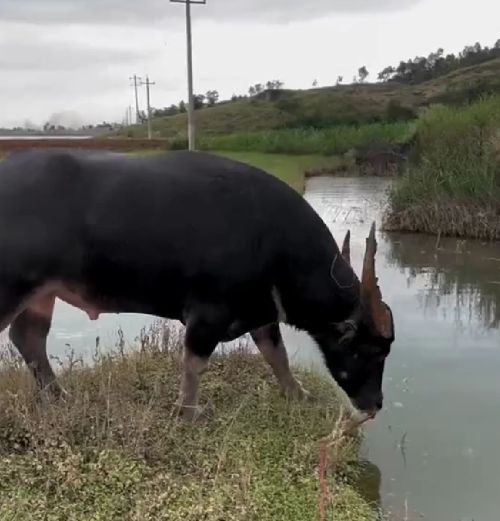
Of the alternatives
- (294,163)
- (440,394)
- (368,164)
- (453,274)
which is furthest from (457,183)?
(294,163)

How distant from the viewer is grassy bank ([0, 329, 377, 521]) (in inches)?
153

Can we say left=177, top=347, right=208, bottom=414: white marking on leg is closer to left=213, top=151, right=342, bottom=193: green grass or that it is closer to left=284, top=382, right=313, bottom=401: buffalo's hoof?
left=284, top=382, right=313, bottom=401: buffalo's hoof

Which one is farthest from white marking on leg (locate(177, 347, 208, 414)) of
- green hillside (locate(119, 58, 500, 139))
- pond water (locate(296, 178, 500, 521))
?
green hillside (locate(119, 58, 500, 139))

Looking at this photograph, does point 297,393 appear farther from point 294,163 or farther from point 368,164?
point 294,163

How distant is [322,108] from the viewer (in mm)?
61969

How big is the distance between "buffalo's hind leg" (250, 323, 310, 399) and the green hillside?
48.1m

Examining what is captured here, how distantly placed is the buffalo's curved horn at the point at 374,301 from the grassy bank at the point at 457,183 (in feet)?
28.9

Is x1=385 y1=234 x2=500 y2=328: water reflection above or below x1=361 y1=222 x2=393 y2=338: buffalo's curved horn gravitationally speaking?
below

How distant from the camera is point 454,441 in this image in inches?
202

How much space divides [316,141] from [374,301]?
116 ft

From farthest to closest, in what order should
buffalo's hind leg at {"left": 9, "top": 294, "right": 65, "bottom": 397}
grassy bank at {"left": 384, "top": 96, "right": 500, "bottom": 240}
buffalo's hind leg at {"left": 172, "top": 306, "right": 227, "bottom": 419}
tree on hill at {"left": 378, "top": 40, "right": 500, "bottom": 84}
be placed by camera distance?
tree on hill at {"left": 378, "top": 40, "right": 500, "bottom": 84}
grassy bank at {"left": 384, "top": 96, "right": 500, "bottom": 240}
buffalo's hind leg at {"left": 9, "top": 294, "right": 65, "bottom": 397}
buffalo's hind leg at {"left": 172, "top": 306, "right": 227, "bottom": 419}

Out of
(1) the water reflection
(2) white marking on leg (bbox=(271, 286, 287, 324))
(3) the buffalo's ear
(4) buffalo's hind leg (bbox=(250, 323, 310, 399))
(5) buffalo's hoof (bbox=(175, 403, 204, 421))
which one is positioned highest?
(2) white marking on leg (bbox=(271, 286, 287, 324))

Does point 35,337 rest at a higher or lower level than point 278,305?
lower

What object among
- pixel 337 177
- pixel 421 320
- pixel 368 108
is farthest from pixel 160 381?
pixel 368 108
